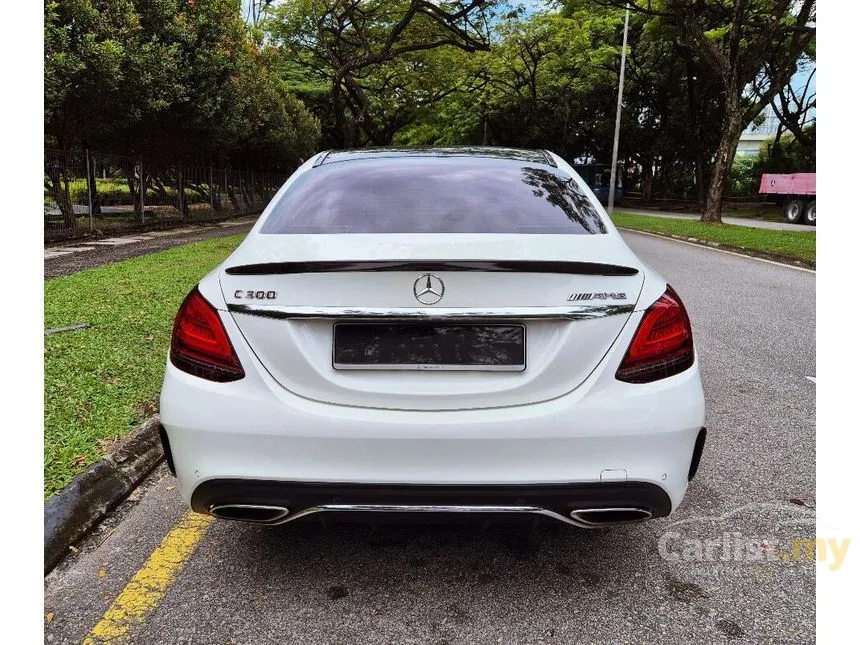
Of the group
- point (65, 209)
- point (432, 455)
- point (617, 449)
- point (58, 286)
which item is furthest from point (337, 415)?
point (65, 209)

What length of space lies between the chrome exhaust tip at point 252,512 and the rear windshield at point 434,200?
1.00 m

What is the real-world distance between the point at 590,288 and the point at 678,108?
39547 millimetres

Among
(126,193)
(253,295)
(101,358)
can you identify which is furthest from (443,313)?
(126,193)

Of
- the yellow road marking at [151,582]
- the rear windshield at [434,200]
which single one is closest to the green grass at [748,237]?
the rear windshield at [434,200]

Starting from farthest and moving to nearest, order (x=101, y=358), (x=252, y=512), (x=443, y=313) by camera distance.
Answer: (x=101, y=358), (x=252, y=512), (x=443, y=313)

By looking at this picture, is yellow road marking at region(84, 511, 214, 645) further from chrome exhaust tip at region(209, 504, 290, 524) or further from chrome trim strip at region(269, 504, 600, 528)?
chrome trim strip at region(269, 504, 600, 528)

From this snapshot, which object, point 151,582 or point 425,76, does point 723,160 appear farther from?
point 151,582

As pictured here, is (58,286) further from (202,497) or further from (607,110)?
(607,110)

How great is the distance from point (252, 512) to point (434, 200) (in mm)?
1349

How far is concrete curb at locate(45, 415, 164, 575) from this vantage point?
271 centimetres

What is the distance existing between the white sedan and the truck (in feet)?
80.1

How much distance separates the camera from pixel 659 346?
222 centimetres

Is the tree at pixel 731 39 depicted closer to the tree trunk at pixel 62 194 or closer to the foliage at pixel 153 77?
the foliage at pixel 153 77

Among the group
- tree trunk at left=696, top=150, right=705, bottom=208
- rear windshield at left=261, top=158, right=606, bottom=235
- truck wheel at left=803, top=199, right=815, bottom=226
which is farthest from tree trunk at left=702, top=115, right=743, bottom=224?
rear windshield at left=261, top=158, right=606, bottom=235
